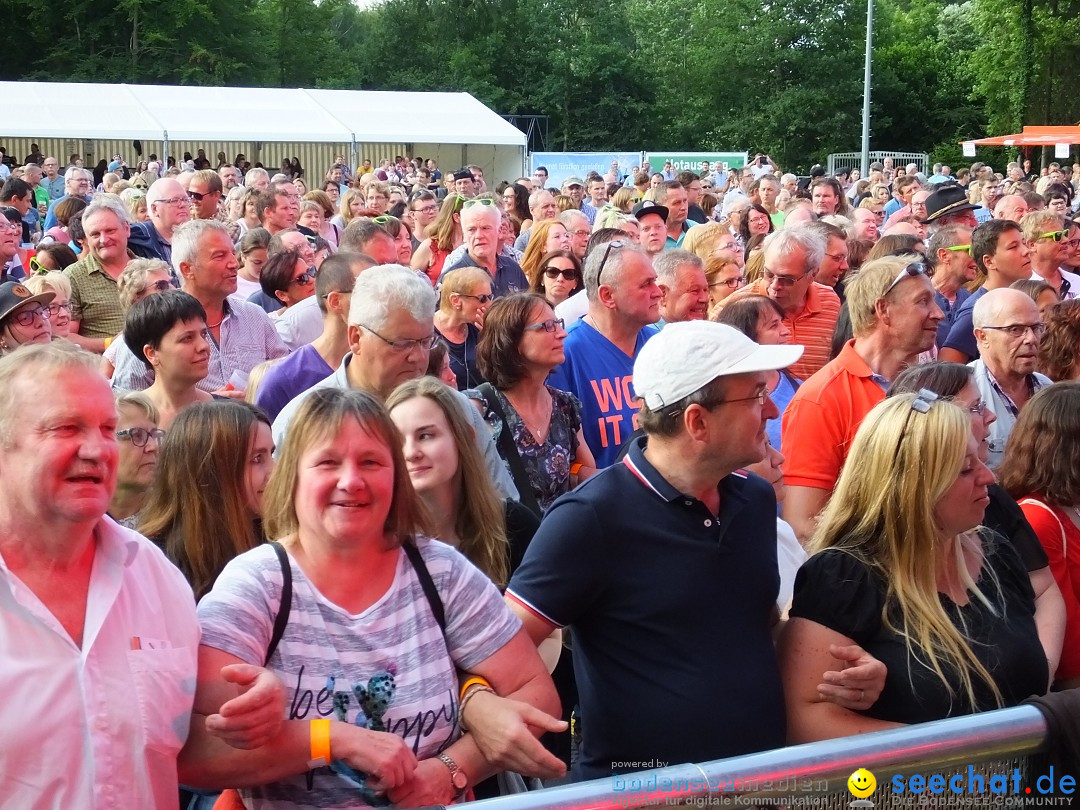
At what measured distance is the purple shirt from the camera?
16.5 feet

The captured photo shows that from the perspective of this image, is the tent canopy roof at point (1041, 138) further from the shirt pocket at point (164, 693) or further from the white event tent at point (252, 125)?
the shirt pocket at point (164, 693)

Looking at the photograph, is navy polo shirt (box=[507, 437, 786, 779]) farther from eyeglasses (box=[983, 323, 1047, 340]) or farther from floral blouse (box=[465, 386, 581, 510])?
eyeglasses (box=[983, 323, 1047, 340])

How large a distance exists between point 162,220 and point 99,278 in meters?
1.72

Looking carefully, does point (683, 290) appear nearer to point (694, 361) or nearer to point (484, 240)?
point (484, 240)

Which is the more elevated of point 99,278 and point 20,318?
point 99,278

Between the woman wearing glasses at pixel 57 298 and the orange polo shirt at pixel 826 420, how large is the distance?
3.76 m

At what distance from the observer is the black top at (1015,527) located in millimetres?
3537

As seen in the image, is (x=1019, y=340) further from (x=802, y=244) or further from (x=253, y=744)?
(x=253, y=744)

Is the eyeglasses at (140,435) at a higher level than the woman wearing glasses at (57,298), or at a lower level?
lower

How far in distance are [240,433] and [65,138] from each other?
28.9m

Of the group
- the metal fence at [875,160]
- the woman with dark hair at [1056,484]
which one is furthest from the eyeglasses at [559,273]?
the metal fence at [875,160]

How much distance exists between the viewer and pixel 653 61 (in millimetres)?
56875

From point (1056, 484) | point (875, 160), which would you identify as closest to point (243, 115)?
point (875, 160)

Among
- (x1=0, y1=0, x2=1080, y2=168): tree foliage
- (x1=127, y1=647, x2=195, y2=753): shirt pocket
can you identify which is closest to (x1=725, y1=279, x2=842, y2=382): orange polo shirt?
(x1=127, y1=647, x2=195, y2=753): shirt pocket
